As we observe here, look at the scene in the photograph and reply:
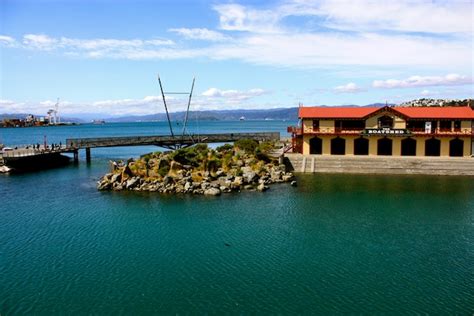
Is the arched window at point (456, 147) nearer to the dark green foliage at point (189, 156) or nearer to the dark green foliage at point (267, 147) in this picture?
the dark green foliage at point (267, 147)

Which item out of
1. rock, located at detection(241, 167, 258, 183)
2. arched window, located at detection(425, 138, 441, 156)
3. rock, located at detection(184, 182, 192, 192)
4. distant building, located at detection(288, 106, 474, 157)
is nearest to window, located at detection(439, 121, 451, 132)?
distant building, located at detection(288, 106, 474, 157)

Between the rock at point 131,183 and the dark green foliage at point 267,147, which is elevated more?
the dark green foliage at point 267,147

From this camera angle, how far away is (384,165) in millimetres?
55594

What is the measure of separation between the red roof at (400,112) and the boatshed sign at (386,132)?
221 cm

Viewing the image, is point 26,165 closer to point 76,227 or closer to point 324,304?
point 76,227

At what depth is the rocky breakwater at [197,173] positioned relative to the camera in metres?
46.6

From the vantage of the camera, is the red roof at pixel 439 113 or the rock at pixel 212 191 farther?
the red roof at pixel 439 113

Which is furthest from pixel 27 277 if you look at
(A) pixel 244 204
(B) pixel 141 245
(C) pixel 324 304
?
(A) pixel 244 204

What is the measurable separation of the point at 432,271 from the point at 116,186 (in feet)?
114

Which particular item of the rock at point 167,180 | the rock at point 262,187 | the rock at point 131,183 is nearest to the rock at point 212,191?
the rock at point 262,187

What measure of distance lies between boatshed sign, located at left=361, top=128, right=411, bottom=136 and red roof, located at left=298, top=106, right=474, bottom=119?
2.21m

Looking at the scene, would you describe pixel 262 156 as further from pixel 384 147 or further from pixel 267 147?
pixel 384 147

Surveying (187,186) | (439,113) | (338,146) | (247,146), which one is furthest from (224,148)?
(439,113)

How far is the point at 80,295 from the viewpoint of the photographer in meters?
22.5
